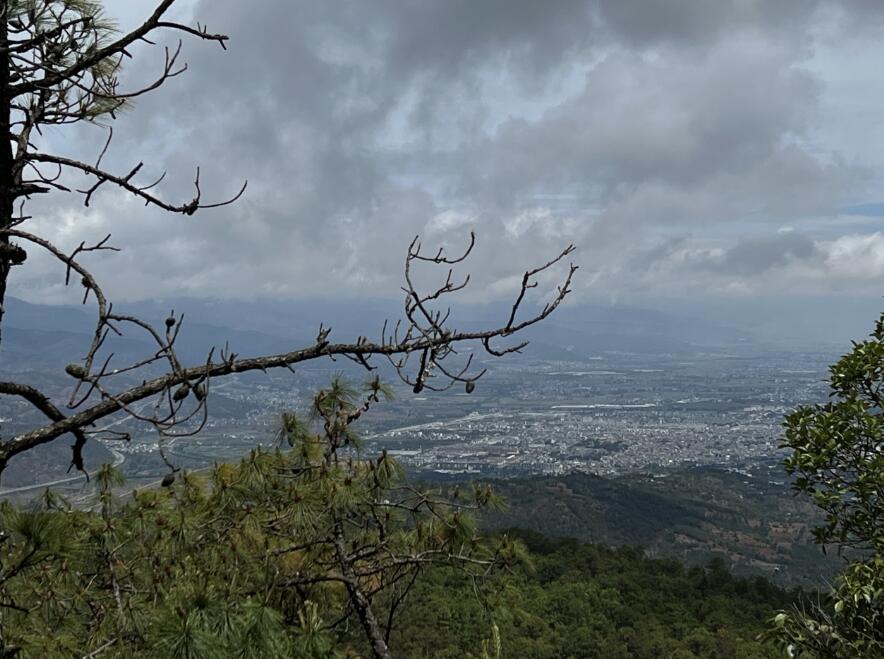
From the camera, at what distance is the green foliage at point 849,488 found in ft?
11.8

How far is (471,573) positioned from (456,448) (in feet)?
260

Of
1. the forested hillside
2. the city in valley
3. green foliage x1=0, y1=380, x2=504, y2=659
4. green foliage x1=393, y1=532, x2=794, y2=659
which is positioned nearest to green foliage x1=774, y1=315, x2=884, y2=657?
green foliage x1=0, y1=380, x2=504, y2=659

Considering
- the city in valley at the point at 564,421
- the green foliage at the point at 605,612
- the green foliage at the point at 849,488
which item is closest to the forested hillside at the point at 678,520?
the city in valley at the point at 564,421

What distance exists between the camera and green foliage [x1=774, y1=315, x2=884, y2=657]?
360 centimetres

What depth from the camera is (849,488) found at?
12.3 feet

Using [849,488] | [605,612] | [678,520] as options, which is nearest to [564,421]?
[678,520]

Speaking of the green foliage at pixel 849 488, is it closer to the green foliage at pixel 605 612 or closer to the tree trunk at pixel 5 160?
the tree trunk at pixel 5 160

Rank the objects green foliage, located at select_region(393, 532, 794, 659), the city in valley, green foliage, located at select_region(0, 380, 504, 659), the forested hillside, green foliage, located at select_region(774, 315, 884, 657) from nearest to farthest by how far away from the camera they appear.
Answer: green foliage, located at select_region(0, 380, 504, 659) → green foliage, located at select_region(774, 315, 884, 657) → green foliage, located at select_region(393, 532, 794, 659) → the forested hillside → the city in valley

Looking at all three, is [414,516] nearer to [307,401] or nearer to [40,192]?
[307,401]

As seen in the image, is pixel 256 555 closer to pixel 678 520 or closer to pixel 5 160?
pixel 5 160

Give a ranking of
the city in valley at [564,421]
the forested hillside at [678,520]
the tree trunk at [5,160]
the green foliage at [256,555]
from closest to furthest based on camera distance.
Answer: the tree trunk at [5,160], the green foliage at [256,555], the forested hillside at [678,520], the city in valley at [564,421]

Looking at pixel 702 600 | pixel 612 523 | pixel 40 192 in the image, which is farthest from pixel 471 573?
pixel 612 523

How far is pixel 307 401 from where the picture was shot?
3740 millimetres

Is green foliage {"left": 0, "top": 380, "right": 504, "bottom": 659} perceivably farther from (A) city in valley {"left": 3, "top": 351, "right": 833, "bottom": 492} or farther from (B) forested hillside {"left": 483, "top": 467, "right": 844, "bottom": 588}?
(B) forested hillside {"left": 483, "top": 467, "right": 844, "bottom": 588}
